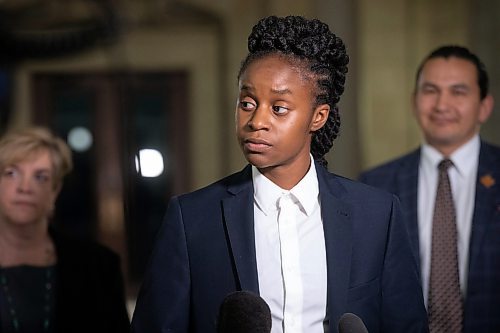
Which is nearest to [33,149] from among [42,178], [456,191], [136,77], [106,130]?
[42,178]

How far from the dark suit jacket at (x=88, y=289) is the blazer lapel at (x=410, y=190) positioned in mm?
625

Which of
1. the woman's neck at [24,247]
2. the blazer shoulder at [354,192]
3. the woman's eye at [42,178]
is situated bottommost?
the woman's neck at [24,247]

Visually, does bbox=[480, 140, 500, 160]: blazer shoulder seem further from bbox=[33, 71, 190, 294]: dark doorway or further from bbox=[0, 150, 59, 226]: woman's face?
bbox=[33, 71, 190, 294]: dark doorway

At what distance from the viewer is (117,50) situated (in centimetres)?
490

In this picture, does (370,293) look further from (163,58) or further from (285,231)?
(163,58)

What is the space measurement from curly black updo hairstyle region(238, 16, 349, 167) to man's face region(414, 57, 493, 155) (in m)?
0.74

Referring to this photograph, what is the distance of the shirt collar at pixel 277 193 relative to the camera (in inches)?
52.8

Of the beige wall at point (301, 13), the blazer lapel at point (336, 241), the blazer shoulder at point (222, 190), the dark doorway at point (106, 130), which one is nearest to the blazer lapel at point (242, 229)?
the blazer shoulder at point (222, 190)

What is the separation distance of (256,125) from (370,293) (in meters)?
0.29

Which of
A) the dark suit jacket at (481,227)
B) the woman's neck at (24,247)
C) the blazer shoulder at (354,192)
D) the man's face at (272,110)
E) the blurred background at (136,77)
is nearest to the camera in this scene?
the man's face at (272,110)

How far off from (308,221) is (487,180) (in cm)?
77

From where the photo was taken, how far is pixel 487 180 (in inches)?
78.4

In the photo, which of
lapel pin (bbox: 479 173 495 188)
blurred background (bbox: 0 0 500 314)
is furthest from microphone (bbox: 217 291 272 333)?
blurred background (bbox: 0 0 500 314)

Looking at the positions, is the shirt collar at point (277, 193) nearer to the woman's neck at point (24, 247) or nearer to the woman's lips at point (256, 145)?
the woman's lips at point (256, 145)
